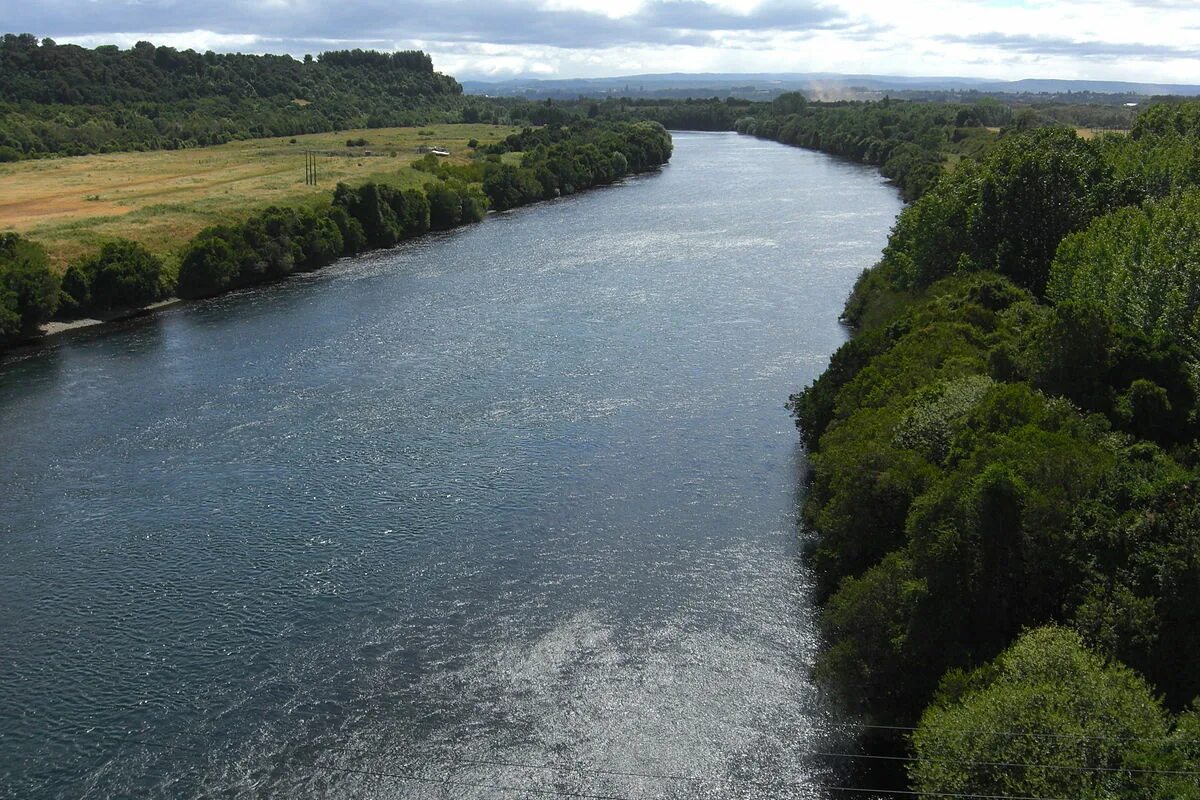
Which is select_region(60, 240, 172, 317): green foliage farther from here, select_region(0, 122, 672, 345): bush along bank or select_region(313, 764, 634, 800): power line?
select_region(313, 764, 634, 800): power line

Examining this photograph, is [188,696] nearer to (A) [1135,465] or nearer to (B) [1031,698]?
(B) [1031,698]

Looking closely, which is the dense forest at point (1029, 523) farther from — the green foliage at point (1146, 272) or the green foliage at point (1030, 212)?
the green foliage at point (1030, 212)

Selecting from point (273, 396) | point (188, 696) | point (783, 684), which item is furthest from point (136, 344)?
point (783, 684)

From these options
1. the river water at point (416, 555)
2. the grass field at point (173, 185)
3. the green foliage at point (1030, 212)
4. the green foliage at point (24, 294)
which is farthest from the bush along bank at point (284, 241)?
the green foliage at point (1030, 212)

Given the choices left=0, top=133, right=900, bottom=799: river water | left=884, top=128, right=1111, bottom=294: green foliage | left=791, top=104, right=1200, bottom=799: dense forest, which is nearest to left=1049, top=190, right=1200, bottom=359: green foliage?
left=791, top=104, right=1200, bottom=799: dense forest

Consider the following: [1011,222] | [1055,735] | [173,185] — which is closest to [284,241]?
[173,185]
